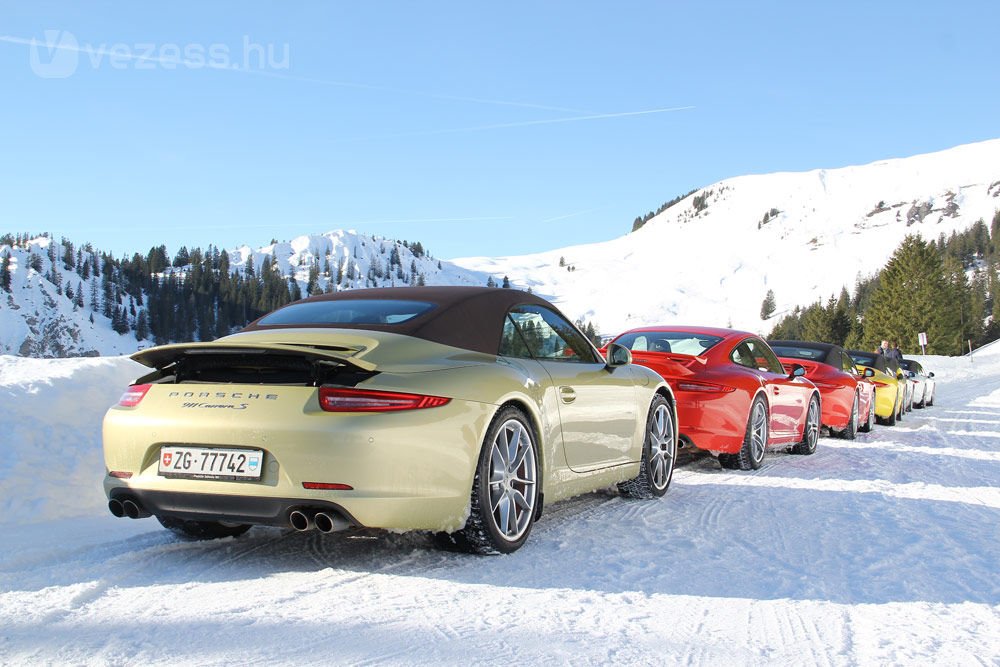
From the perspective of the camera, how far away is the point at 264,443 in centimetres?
402

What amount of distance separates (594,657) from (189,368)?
8.06 feet

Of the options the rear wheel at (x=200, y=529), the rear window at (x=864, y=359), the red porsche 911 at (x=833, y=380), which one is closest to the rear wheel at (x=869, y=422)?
the red porsche 911 at (x=833, y=380)

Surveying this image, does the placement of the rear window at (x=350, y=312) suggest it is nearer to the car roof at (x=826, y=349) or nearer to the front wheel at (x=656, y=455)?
the front wheel at (x=656, y=455)

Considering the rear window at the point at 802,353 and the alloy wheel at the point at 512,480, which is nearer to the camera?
the alloy wheel at the point at 512,480

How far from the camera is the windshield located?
355 inches

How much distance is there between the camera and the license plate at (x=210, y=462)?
4047 millimetres

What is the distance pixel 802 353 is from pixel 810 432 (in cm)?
265

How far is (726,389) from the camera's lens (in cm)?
847

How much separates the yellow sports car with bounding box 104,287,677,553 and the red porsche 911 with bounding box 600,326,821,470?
11.2ft

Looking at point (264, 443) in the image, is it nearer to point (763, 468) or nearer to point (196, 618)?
point (196, 618)

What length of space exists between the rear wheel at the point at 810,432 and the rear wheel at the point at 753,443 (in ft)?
5.27

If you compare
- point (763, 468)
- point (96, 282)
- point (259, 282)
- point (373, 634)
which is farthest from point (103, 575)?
point (96, 282)

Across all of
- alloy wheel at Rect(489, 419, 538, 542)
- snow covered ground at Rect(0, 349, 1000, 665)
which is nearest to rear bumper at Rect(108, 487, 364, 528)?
snow covered ground at Rect(0, 349, 1000, 665)

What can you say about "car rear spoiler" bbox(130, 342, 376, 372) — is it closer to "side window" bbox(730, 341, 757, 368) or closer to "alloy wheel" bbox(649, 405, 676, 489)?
"alloy wheel" bbox(649, 405, 676, 489)
